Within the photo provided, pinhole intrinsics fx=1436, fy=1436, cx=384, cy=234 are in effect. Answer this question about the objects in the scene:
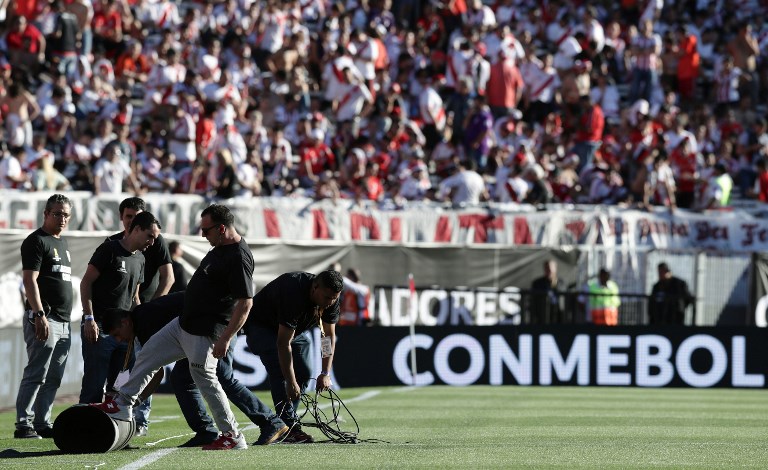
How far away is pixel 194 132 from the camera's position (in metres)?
25.8

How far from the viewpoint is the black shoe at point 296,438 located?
11656 millimetres

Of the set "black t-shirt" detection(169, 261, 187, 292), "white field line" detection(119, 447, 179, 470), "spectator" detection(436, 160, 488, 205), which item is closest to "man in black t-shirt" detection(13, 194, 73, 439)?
"white field line" detection(119, 447, 179, 470)

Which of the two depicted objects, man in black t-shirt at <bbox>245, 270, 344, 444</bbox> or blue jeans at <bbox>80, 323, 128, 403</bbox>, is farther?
blue jeans at <bbox>80, 323, 128, 403</bbox>

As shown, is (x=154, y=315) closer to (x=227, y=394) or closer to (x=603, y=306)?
(x=227, y=394)

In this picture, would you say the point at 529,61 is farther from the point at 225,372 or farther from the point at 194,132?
the point at 225,372

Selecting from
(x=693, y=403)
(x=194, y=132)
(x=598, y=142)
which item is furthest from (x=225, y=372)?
(x=598, y=142)

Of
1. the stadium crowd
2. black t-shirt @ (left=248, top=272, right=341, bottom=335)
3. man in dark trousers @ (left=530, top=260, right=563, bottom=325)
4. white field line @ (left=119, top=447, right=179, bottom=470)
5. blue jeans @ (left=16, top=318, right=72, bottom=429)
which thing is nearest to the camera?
white field line @ (left=119, top=447, right=179, bottom=470)

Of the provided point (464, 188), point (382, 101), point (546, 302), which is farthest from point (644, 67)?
point (546, 302)

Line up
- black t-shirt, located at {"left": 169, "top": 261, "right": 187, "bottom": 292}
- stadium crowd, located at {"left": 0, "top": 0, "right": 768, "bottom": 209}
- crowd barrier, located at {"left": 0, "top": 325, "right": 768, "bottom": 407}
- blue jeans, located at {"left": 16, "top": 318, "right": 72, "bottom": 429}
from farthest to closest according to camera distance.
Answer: stadium crowd, located at {"left": 0, "top": 0, "right": 768, "bottom": 209}
crowd barrier, located at {"left": 0, "top": 325, "right": 768, "bottom": 407}
black t-shirt, located at {"left": 169, "top": 261, "right": 187, "bottom": 292}
blue jeans, located at {"left": 16, "top": 318, "right": 72, "bottom": 429}

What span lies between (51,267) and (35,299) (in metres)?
0.39

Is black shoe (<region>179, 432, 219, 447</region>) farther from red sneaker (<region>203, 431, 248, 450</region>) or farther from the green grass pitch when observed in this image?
red sneaker (<region>203, 431, 248, 450</region>)

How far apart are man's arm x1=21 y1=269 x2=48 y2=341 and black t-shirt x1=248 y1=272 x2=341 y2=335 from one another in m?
1.76

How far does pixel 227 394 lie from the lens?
11203 millimetres

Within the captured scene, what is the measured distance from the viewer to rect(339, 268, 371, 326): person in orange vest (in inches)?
890
